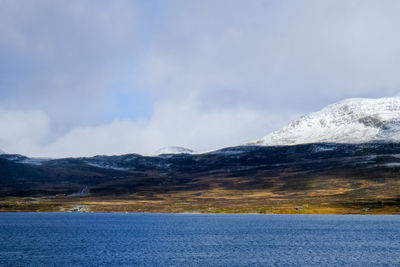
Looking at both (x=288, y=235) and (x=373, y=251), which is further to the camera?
(x=288, y=235)

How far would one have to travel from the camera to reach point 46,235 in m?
111

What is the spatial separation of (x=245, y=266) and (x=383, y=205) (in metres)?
146

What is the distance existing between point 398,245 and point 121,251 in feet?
169

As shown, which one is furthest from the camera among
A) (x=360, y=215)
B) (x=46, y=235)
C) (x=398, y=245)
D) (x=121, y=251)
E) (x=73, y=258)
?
(x=360, y=215)

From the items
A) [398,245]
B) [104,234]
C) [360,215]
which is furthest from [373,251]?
[360,215]

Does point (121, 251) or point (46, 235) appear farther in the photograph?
point (46, 235)

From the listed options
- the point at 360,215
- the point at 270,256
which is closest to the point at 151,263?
the point at 270,256

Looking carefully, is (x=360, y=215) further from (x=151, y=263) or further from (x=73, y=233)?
(x=151, y=263)

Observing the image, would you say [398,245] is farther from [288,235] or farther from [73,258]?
[73,258]

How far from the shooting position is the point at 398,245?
9175cm

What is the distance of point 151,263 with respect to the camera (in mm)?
69625

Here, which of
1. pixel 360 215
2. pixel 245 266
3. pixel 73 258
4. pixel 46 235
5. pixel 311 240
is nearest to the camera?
pixel 245 266

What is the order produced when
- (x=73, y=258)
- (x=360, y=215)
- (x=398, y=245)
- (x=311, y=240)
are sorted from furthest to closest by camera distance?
(x=360, y=215) → (x=311, y=240) → (x=398, y=245) → (x=73, y=258)

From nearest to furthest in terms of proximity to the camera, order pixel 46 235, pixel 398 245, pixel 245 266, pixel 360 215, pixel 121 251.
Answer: pixel 245 266 → pixel 121 251 → pixel 398 245 → pixel 46 235 → pixel 360 215
